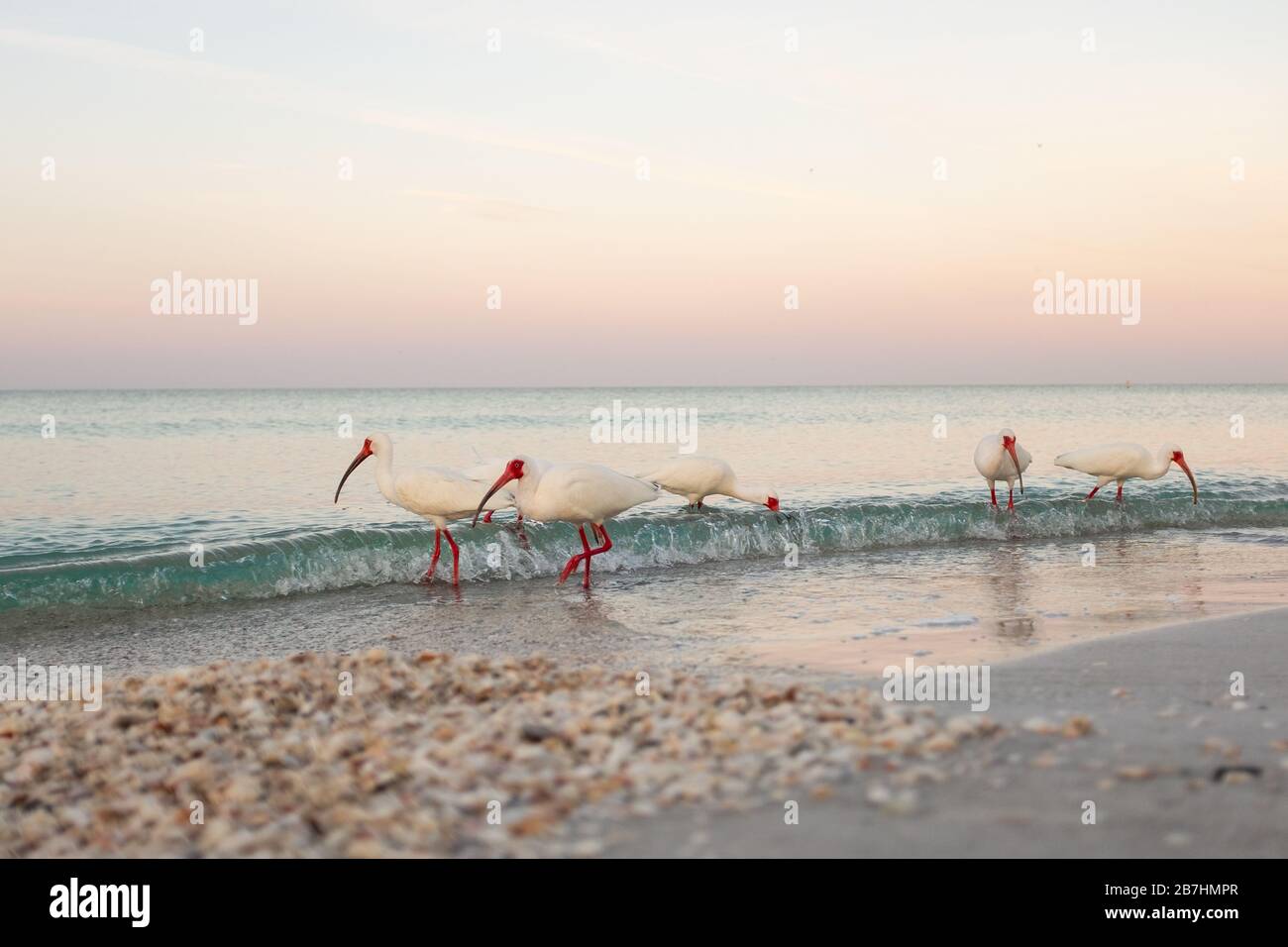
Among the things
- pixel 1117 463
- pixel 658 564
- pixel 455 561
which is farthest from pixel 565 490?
pixel 1117 463

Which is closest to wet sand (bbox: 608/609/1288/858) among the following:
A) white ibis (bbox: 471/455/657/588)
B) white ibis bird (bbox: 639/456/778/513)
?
white ibis (bbox: 471/455/657/588)

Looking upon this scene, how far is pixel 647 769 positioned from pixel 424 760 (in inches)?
35.4

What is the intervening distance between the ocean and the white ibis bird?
406 mm

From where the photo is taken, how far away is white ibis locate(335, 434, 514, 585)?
12375 mm

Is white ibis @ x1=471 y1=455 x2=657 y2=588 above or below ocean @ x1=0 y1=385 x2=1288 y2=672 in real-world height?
above

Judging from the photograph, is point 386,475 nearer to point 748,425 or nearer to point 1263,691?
point 1263,691

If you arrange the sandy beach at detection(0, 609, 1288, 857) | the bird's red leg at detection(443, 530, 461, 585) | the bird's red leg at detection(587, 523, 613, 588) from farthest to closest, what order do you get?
the bird's red leg at detection(443, 530, 461, 585), the bird's red leg at detection(587, 523, 613, 588), the sandy beach at detection(0, 609, 1288, 857)

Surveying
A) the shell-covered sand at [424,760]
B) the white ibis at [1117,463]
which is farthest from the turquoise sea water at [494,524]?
the shell-covered sand at [424,760]

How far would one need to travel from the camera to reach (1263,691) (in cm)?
570

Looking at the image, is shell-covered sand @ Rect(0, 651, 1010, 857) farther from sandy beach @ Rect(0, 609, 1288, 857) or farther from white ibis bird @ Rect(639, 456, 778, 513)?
white ibis bird @ Rect(639, 456, 778, 513)

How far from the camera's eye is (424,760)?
14.2 feet

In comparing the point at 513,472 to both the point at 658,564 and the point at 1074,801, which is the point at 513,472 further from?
the point at 1074,801

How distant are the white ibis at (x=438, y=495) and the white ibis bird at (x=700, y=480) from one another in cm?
325
